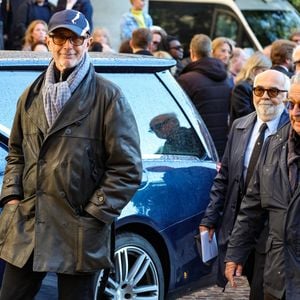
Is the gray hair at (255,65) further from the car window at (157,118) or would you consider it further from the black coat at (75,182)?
the black coat at (75,182)

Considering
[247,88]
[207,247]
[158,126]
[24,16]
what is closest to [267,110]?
[207,247]

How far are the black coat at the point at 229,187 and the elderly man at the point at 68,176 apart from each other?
1.06 m

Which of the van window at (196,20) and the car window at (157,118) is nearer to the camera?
the car window at (157,118)

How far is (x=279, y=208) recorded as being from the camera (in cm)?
493

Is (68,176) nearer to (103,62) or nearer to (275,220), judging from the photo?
(275,220)

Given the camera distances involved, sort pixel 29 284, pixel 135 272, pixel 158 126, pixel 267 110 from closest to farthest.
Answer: pixel 29 284 < pixel 267 110 < pixel 135 272 < pixel 158 126

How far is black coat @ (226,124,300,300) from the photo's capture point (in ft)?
15.9

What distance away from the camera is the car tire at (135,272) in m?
6.27

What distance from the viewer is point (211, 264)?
6.80 m

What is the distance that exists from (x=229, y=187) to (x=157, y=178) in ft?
2.18

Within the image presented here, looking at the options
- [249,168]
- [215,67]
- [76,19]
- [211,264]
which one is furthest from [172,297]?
[215,67]

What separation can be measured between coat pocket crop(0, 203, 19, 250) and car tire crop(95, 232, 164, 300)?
1.12 meters

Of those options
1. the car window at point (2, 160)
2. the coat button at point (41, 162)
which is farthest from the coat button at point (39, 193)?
the car window at point (2, 160)

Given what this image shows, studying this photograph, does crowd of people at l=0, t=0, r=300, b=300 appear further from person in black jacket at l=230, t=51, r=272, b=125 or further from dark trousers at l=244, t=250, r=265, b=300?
person in black jacket at l=230, t=51, r=272, b=125
